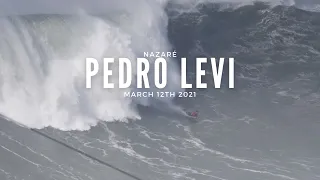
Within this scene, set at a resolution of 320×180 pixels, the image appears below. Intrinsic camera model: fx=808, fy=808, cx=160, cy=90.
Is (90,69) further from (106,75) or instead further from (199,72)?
(199,72)

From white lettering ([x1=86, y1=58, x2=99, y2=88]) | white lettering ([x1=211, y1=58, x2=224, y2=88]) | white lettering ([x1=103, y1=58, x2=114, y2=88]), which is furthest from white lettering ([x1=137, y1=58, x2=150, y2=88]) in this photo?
white lettering ([x1=211, y1=58, x2=224, y2=88])

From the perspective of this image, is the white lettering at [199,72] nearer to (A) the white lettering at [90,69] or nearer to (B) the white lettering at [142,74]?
(B) the white lettering at [142,74]

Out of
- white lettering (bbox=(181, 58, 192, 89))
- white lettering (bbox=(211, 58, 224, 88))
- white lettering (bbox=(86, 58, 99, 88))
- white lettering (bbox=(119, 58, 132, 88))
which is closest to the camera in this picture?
white lettering (bbox=(86, 58, 99, 88))

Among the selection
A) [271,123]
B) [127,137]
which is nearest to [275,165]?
[271,123]

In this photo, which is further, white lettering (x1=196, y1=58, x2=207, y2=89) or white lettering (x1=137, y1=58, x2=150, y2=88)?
white lettering (x1=196, y1=58, x2=207, y2=89)

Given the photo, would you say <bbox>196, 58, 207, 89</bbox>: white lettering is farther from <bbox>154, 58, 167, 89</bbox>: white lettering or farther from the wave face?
<bbox>154, 58, 167, 89</bbox>: white lettering

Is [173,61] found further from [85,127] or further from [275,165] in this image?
[275,165]
